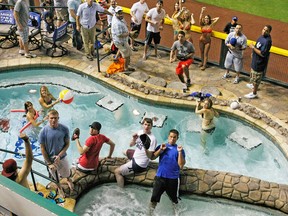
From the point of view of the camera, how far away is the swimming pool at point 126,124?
8781mm

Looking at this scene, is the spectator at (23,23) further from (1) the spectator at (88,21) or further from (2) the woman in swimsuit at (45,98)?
(2) the woman in swimsuit at (45,98)

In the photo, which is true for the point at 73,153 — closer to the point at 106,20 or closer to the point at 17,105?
the point at 17,105

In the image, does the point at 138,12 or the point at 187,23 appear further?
the point at 138,12

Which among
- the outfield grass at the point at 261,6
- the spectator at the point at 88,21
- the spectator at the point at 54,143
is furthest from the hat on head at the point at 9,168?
the outfield grass at the point at 261,6

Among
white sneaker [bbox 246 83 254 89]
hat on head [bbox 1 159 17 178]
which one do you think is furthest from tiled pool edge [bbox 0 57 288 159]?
hat on head [bbox 1 159 17 178]

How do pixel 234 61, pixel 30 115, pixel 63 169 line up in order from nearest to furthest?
pixel 63 169
pixel 30 115
pixel 234 61

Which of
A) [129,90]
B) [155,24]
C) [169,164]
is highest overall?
[155,24]

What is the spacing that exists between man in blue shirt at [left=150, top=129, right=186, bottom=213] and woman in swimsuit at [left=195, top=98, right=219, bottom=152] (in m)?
2.02

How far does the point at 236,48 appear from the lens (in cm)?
1016

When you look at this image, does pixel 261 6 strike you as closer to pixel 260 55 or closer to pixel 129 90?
pixel 260 55

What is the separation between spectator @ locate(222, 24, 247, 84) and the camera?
10.0 metres

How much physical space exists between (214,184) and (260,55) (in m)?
3.40

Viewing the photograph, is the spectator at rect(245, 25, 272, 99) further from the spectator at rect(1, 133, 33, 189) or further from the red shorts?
the spectator at rect(1, 133, 33, 189)

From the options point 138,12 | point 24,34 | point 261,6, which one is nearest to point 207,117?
point 138,12
